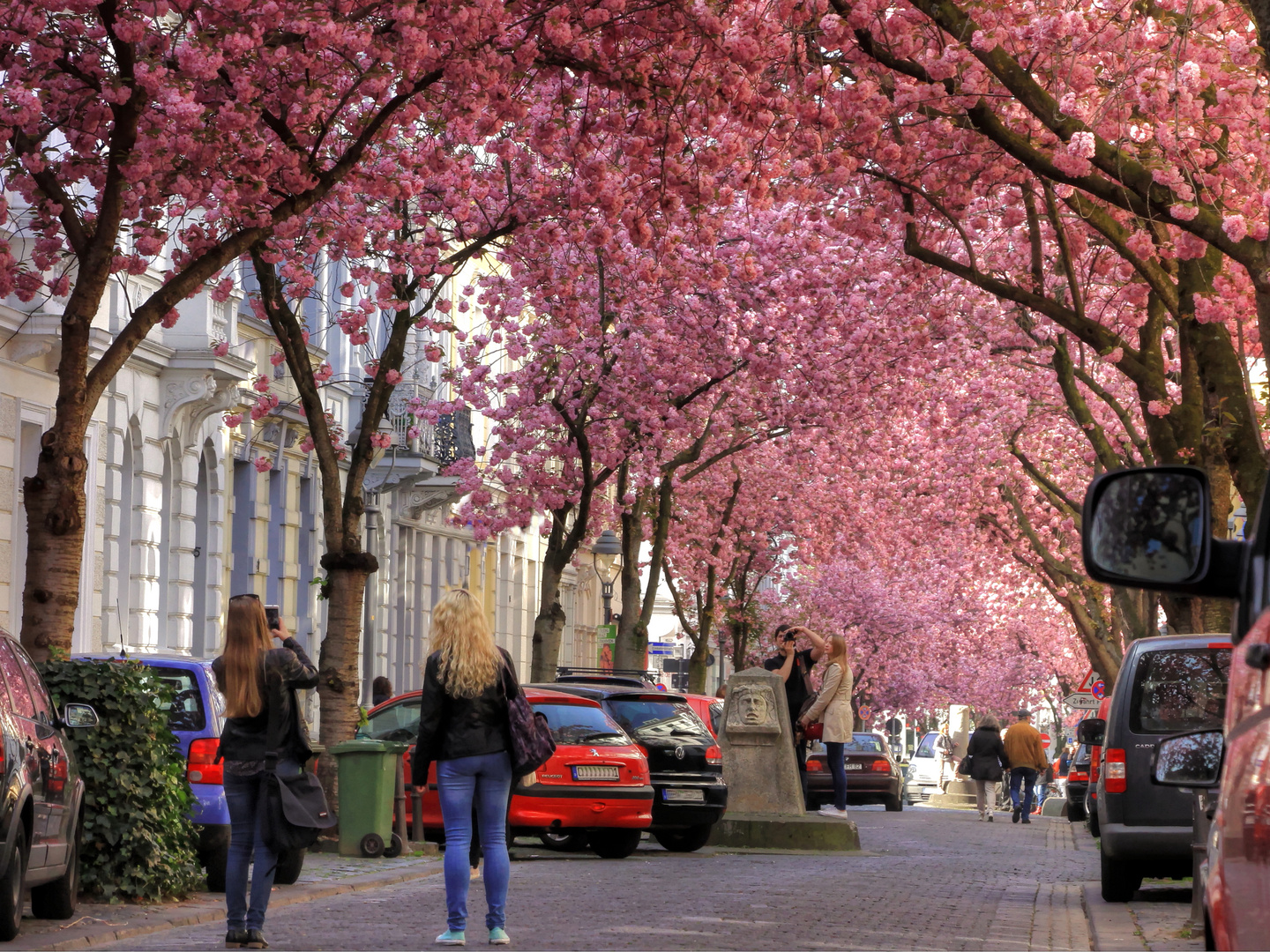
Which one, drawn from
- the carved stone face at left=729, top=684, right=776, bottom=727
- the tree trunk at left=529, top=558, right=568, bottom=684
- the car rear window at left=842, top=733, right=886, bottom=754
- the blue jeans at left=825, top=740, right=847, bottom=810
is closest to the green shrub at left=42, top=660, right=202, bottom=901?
the carved stone face at left=729, top=684, right=776, bottom=727

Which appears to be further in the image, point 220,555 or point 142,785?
point 220,555

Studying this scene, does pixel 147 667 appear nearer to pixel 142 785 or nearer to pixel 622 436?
pixel 142 785

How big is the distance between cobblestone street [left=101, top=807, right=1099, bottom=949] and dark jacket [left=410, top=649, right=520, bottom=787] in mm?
1001

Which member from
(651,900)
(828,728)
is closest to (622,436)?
(828,728)

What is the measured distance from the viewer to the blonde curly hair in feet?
35.9

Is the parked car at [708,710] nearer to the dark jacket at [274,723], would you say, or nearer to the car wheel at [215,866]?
the car wheel at [215,866]

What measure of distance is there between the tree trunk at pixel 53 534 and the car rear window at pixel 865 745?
28.6 metres

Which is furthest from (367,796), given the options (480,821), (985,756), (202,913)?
(985,756)

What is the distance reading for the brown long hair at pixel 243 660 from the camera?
1105 centimetres

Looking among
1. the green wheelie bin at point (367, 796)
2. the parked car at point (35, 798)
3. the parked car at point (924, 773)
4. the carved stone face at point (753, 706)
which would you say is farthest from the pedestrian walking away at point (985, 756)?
the parked car at point (924, 773)

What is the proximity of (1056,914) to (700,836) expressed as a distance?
7.20 meters

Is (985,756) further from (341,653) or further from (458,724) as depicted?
(458,724)

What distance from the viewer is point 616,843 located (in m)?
19.9

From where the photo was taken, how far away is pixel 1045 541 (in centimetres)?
4662
